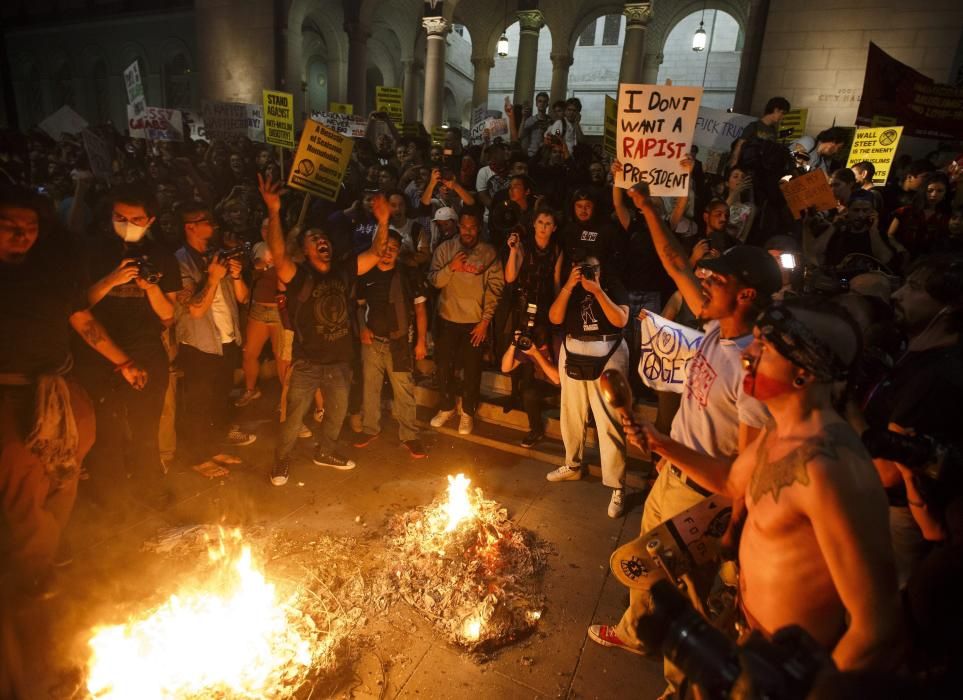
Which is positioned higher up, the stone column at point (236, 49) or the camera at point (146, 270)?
the stone column at point (236, 49)

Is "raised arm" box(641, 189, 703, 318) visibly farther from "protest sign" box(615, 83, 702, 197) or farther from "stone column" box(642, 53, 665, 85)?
"stone column" box(642, 53, 665, 85)

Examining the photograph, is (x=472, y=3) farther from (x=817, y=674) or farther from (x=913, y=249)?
(x=817, y=674)

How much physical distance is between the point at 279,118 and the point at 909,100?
10.5 m

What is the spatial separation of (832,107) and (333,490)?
14.3 metres

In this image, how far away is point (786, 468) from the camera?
5.98 ft

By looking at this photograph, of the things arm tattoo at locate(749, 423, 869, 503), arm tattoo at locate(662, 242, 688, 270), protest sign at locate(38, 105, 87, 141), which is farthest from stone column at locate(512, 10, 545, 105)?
arm tattoo at locate(749, 423, 869, 503)

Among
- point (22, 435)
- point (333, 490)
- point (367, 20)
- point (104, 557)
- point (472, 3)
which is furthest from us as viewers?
point (472, 3)

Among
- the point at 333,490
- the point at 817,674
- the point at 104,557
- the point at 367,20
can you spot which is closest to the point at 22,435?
the point at 104,557

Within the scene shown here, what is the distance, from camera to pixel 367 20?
66.2 feet

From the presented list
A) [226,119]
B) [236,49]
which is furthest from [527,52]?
[226,119]

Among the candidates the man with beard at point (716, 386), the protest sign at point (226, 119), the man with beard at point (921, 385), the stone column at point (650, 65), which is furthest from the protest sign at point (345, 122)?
the stone column at point (650, 65)

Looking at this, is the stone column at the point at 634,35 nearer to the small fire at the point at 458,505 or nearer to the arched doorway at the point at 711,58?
the arched doorway at the point at 711,58

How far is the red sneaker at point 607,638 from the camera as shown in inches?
132

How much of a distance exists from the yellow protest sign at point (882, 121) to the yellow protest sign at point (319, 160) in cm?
862
